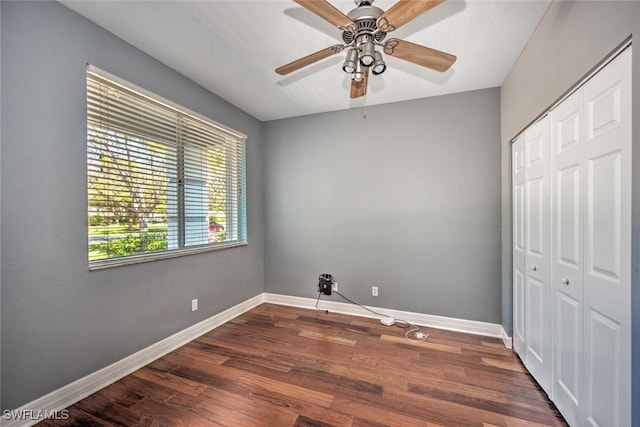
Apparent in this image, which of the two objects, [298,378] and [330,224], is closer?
[298,378]

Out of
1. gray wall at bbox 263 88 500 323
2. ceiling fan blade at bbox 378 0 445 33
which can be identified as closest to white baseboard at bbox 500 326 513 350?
gray wall at bbox 263 88 500 323

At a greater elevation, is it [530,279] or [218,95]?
[218,95]

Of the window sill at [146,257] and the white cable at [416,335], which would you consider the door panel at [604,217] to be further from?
the window sill at [146,257]

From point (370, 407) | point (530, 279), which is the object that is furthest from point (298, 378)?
point (530, 279)

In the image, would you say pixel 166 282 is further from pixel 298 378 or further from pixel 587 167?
pixel 587 167

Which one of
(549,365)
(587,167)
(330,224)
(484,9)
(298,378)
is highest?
(484,9)

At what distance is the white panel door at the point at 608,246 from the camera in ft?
3.34

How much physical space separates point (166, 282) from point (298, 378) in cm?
145

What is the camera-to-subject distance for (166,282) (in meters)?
2.27

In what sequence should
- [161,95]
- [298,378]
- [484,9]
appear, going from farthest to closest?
[161,95] < [298,378] < [484,9]

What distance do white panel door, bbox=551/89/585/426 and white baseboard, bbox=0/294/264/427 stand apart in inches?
116

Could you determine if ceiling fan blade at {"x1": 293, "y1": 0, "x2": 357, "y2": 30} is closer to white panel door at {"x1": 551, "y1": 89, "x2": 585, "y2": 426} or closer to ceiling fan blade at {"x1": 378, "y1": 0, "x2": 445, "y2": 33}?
ceiling fan blade at {"x1": 378, "y1": 0, "x2": 445, "y2": 33}

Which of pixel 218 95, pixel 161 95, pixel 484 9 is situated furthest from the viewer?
pixel 218 95

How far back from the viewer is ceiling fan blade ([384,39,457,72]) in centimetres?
140
